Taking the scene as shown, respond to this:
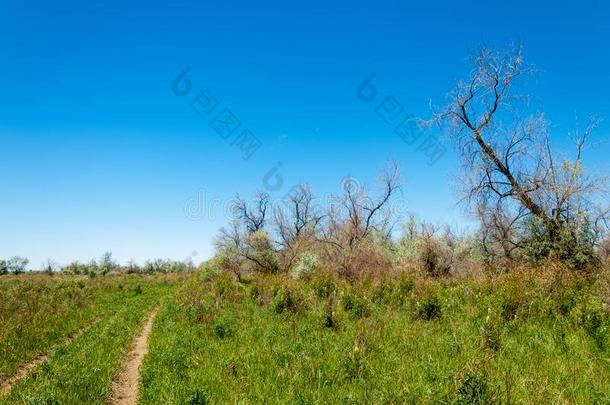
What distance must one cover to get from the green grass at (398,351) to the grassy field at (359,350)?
1.2 inches

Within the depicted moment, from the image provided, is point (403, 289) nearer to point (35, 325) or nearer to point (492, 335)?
point (492, 335)

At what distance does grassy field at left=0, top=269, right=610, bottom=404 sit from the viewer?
5.89 m

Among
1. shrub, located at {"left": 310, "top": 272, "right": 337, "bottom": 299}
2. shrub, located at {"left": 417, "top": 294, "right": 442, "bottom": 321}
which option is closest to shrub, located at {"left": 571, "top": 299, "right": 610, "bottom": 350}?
shrub, located at {"left": 417, "top": 294, "right": 442, "bottom": 321}

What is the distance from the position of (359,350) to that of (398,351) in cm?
111

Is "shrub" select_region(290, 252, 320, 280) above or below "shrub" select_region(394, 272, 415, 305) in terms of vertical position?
above

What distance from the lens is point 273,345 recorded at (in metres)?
9.12

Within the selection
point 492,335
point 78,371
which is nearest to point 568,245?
point 492,335

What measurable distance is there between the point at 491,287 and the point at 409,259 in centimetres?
1589

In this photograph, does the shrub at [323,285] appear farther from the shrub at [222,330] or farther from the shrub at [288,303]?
the shrub at [222,330]

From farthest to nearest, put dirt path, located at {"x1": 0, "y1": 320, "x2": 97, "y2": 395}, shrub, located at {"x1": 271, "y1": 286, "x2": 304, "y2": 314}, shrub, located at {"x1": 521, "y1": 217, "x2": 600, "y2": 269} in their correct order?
shrub, located at {"x1": 521, "y1": 217, "x2": 600, "y2": 269}, shrub, located at {"x1": 271, "y1": 286, "x2": 304, "y2": 314}, dirt path, located at {"x1": 0, "y1": 320, "x2": 97, "y2": 395}

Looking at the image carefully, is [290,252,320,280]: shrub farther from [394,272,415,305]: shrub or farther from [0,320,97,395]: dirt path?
[0,320,97,395]: dirt path

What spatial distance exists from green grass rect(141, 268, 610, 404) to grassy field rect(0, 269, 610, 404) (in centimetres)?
3

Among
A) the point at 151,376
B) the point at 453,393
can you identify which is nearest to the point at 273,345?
the point at 151,376

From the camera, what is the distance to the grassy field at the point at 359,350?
5.89m
